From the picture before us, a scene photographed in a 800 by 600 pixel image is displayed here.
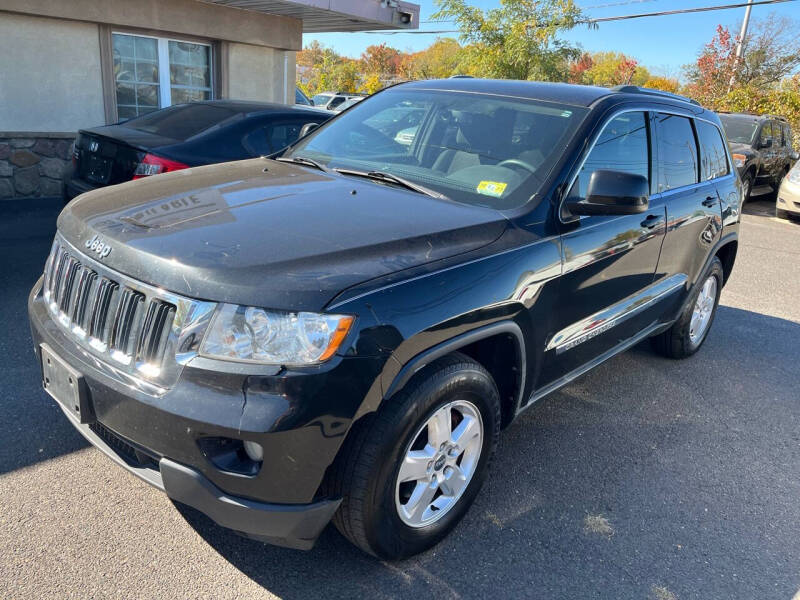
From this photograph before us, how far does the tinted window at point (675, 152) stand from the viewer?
13.2ft

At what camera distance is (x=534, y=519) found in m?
3.00

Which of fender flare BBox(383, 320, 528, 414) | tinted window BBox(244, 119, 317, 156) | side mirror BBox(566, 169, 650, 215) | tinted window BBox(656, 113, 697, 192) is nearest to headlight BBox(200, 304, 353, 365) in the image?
fender flare BBox(383, 320, 528, 414)

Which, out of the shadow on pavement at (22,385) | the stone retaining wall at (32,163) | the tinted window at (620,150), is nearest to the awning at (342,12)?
the stone retaining wall at (32,163)

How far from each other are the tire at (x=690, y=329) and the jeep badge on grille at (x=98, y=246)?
381cm

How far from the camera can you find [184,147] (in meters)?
5.72

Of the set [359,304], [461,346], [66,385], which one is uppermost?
[359,304]

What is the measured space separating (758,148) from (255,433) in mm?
13896

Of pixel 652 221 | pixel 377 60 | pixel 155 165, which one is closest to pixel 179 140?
pixel 155 165

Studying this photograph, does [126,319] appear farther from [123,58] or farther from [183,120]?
[123,58]

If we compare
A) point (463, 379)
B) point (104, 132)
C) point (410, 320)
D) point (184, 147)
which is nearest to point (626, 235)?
point (463, 379)

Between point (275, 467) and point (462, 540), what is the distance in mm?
1107

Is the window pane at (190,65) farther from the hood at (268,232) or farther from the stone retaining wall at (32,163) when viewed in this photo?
the hood at (268,232)

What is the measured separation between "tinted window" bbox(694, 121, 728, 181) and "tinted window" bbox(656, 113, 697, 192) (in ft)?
0.50

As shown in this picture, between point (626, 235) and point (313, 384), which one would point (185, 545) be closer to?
point (313, 384)
